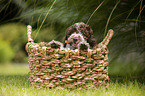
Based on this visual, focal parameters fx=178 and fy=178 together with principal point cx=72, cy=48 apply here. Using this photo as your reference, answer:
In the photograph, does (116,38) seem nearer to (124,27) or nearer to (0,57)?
(124,27)

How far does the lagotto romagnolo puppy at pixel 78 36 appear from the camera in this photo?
744 mm

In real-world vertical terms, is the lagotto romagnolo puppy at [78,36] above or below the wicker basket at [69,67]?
above

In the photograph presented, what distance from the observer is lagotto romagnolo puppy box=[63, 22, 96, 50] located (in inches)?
29.3

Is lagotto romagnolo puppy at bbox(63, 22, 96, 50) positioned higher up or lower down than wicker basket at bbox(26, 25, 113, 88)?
higher up

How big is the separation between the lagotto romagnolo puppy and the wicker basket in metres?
0.08

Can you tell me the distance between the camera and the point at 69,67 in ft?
2.19

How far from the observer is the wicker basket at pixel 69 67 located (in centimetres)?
67

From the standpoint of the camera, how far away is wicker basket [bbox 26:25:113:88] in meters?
0.67

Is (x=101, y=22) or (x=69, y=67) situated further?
(x=101, y=22)

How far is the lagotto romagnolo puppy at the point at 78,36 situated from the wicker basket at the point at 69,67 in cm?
8

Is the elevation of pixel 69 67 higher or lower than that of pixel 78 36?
lower

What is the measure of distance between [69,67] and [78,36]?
5.8 inches

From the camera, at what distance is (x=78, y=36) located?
2.44 feet

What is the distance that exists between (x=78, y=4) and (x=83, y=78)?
1.45 ft
